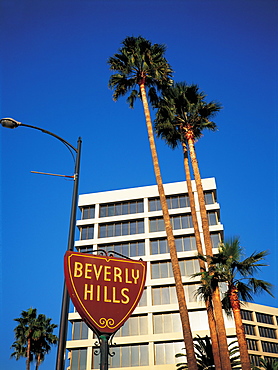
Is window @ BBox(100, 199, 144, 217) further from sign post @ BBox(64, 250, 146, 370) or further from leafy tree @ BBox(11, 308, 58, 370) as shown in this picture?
sign post @ BBox(64, 250, 146, 370)

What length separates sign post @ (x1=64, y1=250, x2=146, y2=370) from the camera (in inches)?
241

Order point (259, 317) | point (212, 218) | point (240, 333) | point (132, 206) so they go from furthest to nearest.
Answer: point (132, 206)
point (259, 317)
point (212, 218)
point (240, 333)

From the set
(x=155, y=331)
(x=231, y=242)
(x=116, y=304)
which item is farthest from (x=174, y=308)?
(x=116, y=304)

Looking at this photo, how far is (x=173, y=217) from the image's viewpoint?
53.5 meters

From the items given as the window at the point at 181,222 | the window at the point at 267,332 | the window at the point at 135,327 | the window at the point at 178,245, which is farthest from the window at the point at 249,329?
the window at the point at 181,222

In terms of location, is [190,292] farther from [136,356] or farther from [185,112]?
[185,112]

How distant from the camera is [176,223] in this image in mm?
52844

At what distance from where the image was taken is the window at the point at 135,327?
47.0 m

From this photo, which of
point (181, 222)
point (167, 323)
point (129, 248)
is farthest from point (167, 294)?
point (181, 222)

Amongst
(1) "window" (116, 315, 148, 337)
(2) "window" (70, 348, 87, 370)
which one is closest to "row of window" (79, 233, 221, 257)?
(1) "window" (116, 315, 148, 337)

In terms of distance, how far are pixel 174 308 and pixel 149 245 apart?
29.1 feet

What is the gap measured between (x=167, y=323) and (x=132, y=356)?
537 cm

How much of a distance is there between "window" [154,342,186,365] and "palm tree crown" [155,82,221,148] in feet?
90.7

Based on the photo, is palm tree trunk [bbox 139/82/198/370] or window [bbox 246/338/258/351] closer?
palm tree trunk [bbox 139/82/198/370]
